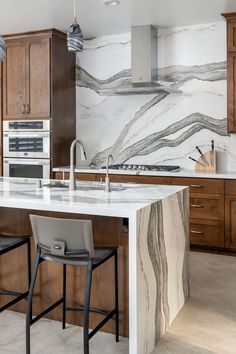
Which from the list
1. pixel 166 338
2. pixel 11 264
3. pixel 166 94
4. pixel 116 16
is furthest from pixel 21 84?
pixel 166 338

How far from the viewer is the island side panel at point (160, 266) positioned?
7.45 feet

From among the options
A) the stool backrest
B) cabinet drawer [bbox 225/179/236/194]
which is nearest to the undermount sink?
the stool backrest

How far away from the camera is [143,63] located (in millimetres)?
4945

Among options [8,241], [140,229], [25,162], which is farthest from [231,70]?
[8,241]

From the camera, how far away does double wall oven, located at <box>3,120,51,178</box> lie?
204 inches

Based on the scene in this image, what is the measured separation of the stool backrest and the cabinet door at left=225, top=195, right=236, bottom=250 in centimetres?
248

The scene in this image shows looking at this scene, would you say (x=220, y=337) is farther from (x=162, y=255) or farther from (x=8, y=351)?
(x=8, y=351)

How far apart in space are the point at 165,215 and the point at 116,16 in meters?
2.86

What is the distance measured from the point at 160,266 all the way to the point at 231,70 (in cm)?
274

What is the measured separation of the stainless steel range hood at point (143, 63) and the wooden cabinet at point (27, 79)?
815 millimetres

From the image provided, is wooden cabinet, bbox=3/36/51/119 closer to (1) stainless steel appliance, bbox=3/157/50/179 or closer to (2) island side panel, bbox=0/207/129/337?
(1) stainless steel appliance, bbox=3/157/50/179

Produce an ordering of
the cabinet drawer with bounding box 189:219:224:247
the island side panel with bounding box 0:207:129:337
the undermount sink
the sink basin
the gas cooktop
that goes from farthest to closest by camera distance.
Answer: the gas cooktop < the cabinet drawer with bounding box 189:219:224:247 < the sink basin < the undermount sink < the island side panel with bounding box 0:207:129:337

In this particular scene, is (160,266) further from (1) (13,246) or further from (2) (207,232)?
(2) (207,232)

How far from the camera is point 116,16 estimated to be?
457cm
